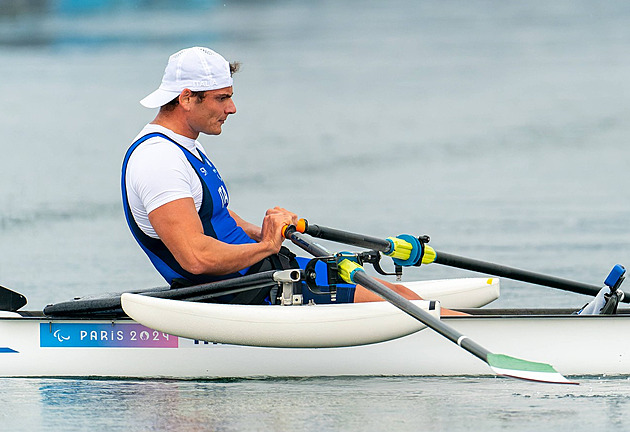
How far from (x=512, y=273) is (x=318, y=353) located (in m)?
0.99

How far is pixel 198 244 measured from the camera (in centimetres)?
404

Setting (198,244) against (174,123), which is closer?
(198,244)

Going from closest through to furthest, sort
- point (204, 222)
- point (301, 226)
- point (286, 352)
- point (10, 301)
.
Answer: point (204, 222) → point (301, 226) → point (286, 352) → point (10, 301)

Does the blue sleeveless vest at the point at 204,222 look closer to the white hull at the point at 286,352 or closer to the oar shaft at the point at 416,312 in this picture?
the white hull at the point at 286,352

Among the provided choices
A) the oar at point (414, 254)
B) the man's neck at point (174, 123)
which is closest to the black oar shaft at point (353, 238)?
the oar at point (414, 254)

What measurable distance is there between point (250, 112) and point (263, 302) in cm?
715

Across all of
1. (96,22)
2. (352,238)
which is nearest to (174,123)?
(352,238)

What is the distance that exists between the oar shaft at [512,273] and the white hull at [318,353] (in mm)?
396

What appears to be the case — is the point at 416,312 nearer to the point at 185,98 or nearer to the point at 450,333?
the point at 450,333

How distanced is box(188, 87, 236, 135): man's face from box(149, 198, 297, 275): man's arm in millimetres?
383

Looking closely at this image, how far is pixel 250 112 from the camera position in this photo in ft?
37.4

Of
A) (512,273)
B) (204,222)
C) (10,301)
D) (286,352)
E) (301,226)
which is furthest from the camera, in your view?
(512,273)

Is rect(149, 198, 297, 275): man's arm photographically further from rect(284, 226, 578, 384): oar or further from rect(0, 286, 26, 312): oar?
rect(0, 286, 26, 312): oar

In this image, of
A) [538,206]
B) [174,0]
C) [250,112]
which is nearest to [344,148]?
[250,112]
